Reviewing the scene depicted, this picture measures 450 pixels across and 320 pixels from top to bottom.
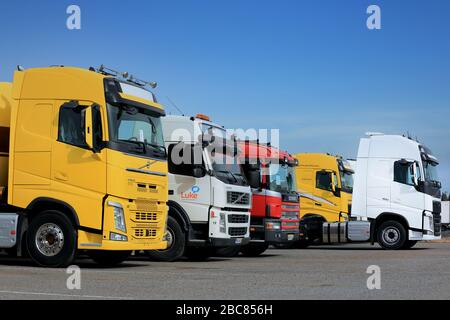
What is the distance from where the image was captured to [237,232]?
17.5 m

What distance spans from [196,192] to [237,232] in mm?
1603

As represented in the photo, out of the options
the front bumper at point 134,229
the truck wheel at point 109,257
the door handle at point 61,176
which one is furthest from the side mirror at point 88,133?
the truck wheel at point 109,257

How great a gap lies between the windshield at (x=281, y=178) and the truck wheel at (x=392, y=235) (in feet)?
14.3

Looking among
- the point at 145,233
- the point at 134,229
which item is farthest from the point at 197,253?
the point at 134,229

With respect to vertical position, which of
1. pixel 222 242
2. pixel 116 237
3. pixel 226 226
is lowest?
pixel 222 242

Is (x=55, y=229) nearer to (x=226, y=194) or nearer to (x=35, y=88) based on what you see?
(x=35, y=88)

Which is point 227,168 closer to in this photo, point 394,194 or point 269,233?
point 269,233

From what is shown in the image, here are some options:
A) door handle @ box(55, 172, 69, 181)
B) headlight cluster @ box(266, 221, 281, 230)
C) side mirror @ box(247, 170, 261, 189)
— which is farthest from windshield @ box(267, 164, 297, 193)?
door handle @ box(55, 172, 69, 181)

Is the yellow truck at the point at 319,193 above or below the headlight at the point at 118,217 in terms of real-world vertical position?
above

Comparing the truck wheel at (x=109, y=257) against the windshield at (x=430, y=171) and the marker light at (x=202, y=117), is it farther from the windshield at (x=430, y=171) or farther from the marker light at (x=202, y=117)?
Result: the windshield at (x=430, y=171)

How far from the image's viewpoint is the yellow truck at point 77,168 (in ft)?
44.5

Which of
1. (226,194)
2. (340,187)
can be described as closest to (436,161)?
(340,187)
